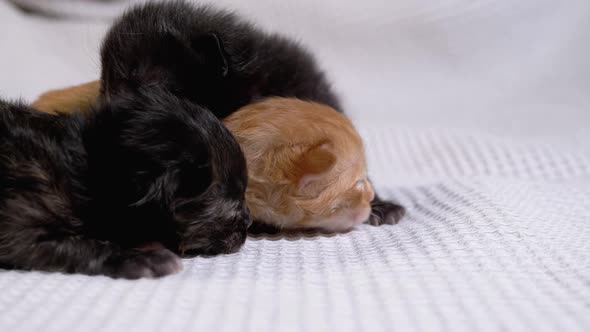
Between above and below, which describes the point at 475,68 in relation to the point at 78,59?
above

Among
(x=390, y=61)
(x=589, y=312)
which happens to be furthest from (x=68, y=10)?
(x=589, y=312)

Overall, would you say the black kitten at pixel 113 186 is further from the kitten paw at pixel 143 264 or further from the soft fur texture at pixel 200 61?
the soft fur texture at pixel 200 61

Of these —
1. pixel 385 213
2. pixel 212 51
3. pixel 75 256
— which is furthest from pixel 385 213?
pixel 75 256

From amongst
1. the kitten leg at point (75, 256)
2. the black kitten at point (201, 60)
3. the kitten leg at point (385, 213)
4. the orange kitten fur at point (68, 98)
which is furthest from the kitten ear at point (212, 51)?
the kitten leg at point (75, 256)

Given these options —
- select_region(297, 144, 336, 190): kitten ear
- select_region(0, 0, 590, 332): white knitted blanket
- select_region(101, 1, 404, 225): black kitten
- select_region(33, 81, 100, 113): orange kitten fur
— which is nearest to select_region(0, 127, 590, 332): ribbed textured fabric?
select_region(0, 0, 590, 332): white knitted blanket

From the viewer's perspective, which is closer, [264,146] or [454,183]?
[264,146]

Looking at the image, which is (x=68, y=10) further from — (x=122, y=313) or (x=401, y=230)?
(x=122, y=313)

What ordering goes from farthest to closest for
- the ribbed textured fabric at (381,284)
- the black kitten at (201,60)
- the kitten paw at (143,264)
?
the black kitten at (201,60), the kitten paw at (143,264), the ribbed textured fabric at (381,284)
